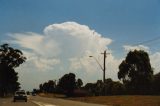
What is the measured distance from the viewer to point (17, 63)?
124875 mm

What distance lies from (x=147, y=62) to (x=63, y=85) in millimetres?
59681

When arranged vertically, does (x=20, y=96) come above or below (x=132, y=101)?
above

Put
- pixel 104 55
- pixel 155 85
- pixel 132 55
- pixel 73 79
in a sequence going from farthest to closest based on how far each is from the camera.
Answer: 1. pixel 73 79
2. pixel 132 55
3. pixel 155 85
4. pixel 104 55

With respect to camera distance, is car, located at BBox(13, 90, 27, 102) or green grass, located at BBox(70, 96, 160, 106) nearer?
green grass, located at BBox(70, 96, 160, 106)

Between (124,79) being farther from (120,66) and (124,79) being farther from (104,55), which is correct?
(104,55)

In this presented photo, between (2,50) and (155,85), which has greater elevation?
(2,50)

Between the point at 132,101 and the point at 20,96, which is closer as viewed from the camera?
the point at 132,101

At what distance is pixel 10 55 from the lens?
124062 millimetres

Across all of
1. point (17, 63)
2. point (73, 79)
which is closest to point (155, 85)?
point (17, 63)

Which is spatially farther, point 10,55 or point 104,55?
point 10,55

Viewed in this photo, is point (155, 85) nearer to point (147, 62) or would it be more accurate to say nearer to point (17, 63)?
point (147, 62)

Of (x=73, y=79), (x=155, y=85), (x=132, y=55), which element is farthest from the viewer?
(x=73, y=79)

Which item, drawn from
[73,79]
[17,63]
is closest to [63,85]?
[73,79]

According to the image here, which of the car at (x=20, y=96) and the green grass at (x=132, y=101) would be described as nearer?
the green grass at (x=132, y=101)
